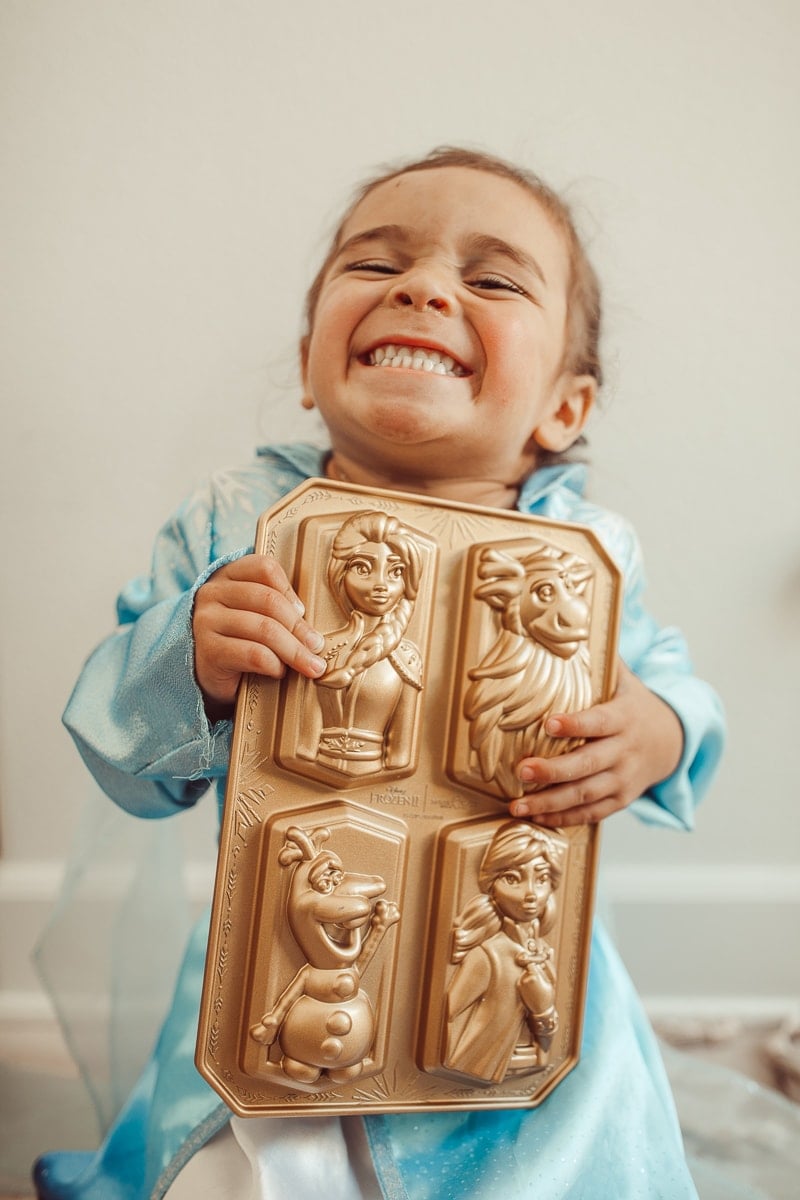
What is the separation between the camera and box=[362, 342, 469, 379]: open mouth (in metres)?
0.54

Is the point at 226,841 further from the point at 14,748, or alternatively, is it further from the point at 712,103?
the point at 712,103

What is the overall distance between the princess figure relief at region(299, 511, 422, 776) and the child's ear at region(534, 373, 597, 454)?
0.64ft

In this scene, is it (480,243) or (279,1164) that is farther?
(480,243)

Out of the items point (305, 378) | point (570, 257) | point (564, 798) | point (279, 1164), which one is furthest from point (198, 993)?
point (570, 257)

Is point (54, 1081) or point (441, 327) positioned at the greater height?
point (441, 327)

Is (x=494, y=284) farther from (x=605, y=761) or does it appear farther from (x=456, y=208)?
(x=605, y=761)

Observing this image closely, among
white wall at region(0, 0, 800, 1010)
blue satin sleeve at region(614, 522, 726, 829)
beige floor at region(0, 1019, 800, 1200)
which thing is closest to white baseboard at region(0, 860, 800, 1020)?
beige floor at region(0, 1019, 800, 1200)

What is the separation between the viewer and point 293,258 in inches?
31.2

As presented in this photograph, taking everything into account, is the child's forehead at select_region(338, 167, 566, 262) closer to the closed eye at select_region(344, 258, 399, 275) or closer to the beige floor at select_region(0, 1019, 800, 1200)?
the closed eye at select_region(344, 258, 399, 275)

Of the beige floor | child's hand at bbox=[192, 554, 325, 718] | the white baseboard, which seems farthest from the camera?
the white baseboard

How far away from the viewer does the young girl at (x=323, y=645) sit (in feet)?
1.53

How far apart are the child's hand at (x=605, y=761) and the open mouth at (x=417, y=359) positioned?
19 cm

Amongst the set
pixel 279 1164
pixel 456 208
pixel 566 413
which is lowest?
pixel 279 1164

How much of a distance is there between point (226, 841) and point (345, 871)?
56mm
